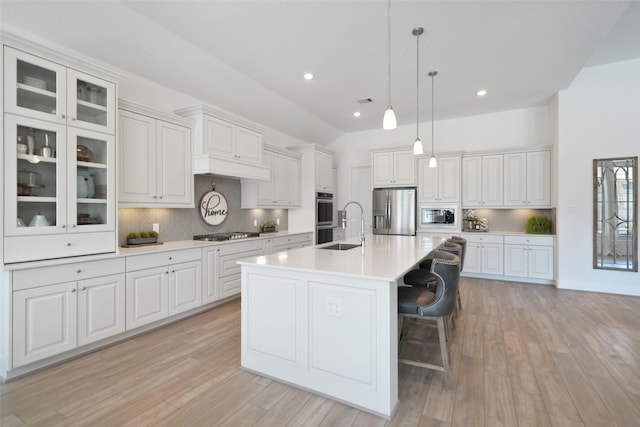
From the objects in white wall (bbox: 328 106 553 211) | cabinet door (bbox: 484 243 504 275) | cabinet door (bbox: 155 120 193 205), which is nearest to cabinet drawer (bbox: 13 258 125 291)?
cabinet door (bbox: 155 120 193 205)

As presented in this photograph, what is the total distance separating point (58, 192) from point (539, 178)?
6.50 metres

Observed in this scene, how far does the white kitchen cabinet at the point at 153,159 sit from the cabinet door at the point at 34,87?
23.9 inches

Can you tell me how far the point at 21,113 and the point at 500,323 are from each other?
4.79m

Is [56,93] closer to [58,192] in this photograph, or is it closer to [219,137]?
[58,192]

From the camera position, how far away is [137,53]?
3.21m

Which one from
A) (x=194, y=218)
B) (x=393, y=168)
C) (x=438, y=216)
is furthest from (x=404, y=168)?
(x=194, y=218)

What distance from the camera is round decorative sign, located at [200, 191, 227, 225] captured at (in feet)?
14.1

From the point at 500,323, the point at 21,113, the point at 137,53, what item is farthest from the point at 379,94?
the point at 21,113

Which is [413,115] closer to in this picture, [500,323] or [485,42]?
[485,42]

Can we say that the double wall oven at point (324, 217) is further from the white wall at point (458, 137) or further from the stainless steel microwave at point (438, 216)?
the stainless steel microwave at point (438, 216)

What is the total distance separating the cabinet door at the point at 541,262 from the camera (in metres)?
5.02

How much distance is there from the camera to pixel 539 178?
17.1ft

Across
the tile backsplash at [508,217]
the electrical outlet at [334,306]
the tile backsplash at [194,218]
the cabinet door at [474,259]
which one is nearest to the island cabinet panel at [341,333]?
the electrical outlet at [334,306]

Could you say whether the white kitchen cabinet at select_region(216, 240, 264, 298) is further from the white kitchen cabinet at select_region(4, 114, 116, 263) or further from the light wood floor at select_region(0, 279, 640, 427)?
the white kitchen cabinet at select_region(4, 114, 116, 263)
